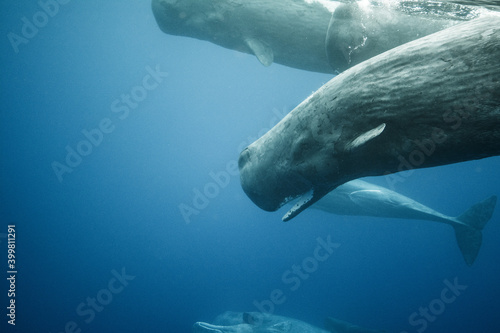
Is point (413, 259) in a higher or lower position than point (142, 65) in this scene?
lower

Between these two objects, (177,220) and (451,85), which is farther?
(177,220)

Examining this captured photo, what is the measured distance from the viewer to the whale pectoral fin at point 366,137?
6.56ft

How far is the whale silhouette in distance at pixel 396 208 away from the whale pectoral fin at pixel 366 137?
9.36m

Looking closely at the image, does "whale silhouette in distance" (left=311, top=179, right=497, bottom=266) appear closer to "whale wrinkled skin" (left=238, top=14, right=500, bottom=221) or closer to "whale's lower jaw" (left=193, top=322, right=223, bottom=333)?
"whale's lower jaw" (left=193, top=322, right=223, bottom=333)

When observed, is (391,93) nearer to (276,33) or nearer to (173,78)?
(276,33)

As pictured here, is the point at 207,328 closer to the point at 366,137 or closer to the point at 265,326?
the point at 265,326

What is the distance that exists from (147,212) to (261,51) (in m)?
93.6

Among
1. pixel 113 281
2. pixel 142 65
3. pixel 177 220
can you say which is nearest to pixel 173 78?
pixel 142 65

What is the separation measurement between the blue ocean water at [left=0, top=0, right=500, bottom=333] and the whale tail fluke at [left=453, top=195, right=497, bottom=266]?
58.6ft

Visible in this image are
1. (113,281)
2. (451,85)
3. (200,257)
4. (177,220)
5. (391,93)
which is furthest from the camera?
(177,220)

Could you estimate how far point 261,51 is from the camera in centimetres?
602

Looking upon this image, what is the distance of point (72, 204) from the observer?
77.0 metres

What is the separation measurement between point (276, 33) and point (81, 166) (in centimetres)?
11289

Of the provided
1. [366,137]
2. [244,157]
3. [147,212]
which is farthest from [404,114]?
[147,212]
